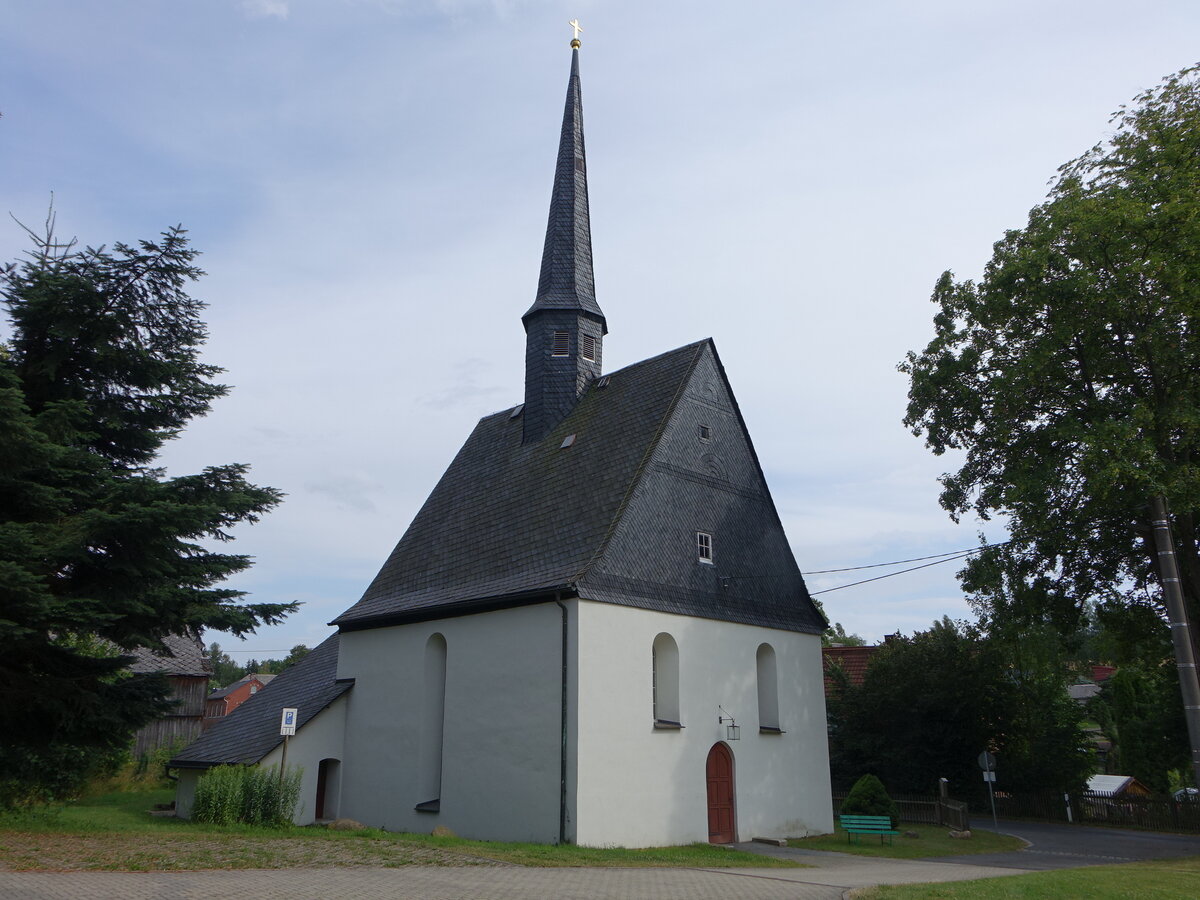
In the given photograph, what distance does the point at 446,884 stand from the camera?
36.2 feet

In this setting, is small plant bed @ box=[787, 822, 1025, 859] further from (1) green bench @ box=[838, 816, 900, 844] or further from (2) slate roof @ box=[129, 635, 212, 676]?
(2) slate roof @ box=[129, 635, 212, 676]

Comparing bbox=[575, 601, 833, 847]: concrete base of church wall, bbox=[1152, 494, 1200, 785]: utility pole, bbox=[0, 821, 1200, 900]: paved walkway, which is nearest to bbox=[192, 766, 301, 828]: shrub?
bbox=[575, 601, 833, 847]: concrete base of church wall

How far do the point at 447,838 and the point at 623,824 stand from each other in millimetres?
3346

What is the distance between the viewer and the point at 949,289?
22.9 meters

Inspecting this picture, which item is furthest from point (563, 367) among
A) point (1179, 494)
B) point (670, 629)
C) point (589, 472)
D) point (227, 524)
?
point (1179, 494)

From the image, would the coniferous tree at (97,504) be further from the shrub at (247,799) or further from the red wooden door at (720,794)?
the red wooden door at (720,794)

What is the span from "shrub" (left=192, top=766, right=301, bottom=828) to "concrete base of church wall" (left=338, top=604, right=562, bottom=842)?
10.6ft

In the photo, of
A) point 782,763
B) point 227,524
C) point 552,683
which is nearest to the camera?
point 227,524

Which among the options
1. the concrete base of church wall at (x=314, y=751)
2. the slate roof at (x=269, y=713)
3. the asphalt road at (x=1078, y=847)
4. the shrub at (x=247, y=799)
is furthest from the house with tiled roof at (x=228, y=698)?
the asphalt road at (x=1078, y=847)

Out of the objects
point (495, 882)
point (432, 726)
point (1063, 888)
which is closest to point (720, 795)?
point (432, 726)

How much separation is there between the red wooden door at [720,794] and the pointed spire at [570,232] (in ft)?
41.3

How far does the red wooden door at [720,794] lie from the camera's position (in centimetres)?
1909

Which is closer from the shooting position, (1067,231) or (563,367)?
(1067,231)

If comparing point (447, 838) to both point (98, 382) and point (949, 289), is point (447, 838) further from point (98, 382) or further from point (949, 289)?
point (949, 289)
